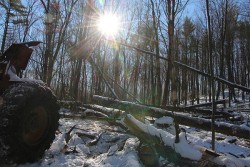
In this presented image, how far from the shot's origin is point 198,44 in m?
42.8

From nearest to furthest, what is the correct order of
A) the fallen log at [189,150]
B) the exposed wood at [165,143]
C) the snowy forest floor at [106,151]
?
the fallen log at [189,150], the exposed wood at [165,143], the snowy forest floor at [106,151]

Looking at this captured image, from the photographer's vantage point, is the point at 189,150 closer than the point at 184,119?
Yes

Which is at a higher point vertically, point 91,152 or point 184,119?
point 184,119

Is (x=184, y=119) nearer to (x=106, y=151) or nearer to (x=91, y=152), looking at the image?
(x=106, y=151)

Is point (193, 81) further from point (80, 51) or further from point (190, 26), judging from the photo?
point (80, 51)

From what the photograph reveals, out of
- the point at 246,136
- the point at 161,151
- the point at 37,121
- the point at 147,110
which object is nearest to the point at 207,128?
Result: the point at 246,136

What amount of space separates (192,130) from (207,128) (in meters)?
2.72

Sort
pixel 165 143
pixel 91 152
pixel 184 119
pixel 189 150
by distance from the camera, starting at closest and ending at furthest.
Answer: pixel 189 150
pixel 165 143
pixel 91 152
pixel 184 119

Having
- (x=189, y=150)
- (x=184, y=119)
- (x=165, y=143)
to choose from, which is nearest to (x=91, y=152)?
(x=165, y=143)

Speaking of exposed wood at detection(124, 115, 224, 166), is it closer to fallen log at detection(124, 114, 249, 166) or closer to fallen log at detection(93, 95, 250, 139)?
fallen log at detection(124, 114, 249, 166)

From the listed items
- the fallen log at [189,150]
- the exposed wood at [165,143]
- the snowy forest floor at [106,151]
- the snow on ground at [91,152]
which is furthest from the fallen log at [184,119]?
the fallen log at [189,150]

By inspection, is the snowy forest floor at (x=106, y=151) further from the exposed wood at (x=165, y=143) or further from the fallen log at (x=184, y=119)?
the fallen log at (x=184, y=119)

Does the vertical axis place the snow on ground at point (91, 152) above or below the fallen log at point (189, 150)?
below

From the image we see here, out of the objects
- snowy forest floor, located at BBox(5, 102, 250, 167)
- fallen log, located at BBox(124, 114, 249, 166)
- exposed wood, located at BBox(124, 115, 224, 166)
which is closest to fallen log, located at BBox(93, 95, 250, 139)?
A: snowy forest floor, located at BBox(5, 102, 250, 167)
